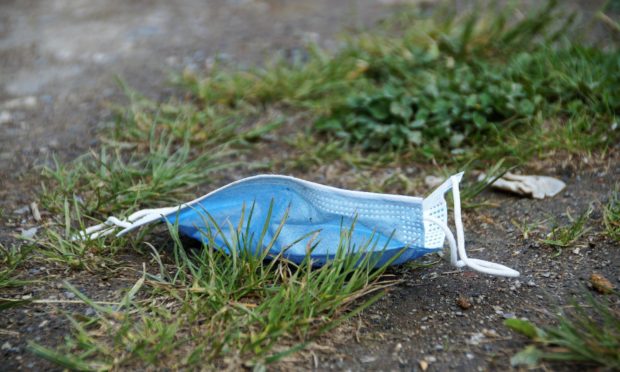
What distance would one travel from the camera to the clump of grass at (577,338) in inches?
62.9

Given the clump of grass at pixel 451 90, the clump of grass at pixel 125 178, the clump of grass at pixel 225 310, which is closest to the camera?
the clump of grass at pixel 225 310

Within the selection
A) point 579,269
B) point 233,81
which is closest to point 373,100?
point 233,81

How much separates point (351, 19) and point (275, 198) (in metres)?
2.65

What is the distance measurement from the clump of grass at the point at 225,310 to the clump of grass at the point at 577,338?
1.39 feet

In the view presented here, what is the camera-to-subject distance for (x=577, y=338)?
5.43ft

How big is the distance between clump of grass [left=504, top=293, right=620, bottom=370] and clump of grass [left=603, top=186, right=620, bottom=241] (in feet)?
1.37

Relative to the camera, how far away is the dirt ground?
1.81 meters

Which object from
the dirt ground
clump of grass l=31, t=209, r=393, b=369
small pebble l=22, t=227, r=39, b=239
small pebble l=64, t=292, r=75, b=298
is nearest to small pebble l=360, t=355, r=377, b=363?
the dirt ground

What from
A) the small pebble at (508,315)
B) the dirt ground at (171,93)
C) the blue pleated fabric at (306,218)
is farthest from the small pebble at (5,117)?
the small pebble at (508,315)

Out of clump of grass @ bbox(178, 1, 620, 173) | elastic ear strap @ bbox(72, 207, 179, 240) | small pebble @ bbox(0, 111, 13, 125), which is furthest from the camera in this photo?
small pebble @ bbox(0, 111, 13, 125)

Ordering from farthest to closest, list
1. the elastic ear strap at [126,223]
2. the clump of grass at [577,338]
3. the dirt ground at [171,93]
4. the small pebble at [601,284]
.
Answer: the elastic ear strap at [126,223] → the small pebble at [601,284] → the dirt ground at [171,93] → the clump of grass at [577,338]

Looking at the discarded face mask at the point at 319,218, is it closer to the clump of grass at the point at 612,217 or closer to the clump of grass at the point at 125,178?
the clump of grass at the point at 125,178

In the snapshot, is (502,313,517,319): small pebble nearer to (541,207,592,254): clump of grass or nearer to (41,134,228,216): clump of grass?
(541,207,592,254): clump of grass

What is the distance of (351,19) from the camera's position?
4469 mm
